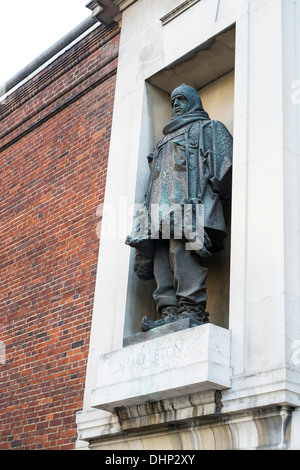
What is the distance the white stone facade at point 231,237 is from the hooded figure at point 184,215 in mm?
282

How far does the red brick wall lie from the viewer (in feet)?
26.8

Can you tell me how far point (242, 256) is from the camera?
20.9ft

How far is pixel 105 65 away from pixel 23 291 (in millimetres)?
3086

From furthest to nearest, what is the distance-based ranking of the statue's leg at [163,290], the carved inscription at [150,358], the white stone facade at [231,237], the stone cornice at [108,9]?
the stone cornice at [108,9]
the statue's leg at [163,290]
the carved inscription at [150,358]
the white stone facade at [231,237]

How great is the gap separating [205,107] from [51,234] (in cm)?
249

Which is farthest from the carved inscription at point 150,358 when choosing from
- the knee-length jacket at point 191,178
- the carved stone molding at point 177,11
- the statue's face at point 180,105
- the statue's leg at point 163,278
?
the carved stone molding at point 177,11

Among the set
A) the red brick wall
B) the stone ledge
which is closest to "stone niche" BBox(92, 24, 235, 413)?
the stone ledge

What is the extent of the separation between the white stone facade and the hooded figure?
0.28m

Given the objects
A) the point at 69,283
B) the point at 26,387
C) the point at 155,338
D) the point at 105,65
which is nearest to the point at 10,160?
the point at 105,65

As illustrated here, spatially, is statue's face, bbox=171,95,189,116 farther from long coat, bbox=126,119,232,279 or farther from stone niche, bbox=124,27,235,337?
stone niche, bbox=124,27,235,337

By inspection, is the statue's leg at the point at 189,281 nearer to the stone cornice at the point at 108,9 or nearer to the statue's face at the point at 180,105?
the statue's face at the point at 180,105

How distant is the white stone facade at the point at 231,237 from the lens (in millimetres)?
5758

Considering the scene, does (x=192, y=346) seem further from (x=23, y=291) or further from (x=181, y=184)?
(x=23, y=291)

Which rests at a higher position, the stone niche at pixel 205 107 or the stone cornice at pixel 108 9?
the stone cornice at pixel 108 9
